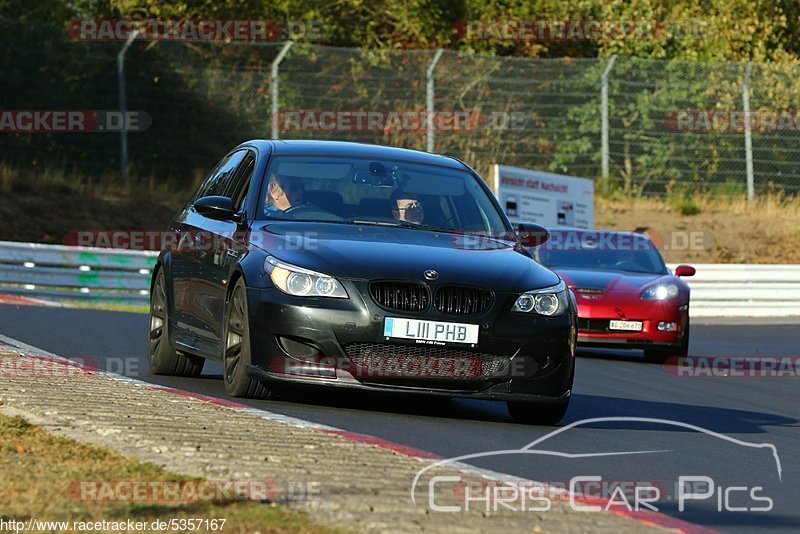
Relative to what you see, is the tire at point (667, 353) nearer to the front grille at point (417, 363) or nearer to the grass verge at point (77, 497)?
the front grille at point (417, 363)

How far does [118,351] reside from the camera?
13.5 metres

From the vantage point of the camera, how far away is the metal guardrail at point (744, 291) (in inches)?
1082

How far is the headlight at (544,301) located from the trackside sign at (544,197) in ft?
62.5

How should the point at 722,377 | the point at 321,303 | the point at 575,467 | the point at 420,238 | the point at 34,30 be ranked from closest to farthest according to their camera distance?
the point at 575,467 → the point at 321,303 → the point at 420,238 → the point at 722,377 → the point at 34,30

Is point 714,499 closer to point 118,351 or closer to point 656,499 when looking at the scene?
point 656,499

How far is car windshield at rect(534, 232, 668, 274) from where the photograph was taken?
1892 centimetres

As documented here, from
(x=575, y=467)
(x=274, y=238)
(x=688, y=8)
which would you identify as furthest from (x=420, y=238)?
(x=688, y=8)

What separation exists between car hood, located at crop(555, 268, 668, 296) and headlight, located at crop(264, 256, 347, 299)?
887 centimetres

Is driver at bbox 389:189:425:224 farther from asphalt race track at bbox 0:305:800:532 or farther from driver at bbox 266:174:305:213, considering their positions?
asphalt race track at bbox 0:305:800:532

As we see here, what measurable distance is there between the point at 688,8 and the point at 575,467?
3903 cm

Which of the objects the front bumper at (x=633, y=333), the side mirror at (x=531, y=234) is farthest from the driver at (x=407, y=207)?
the front bumper at (x=633, y=333)

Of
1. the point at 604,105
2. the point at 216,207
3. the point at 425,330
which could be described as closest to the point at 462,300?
the point at 425,330

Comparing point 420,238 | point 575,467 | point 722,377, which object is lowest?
point 722,377

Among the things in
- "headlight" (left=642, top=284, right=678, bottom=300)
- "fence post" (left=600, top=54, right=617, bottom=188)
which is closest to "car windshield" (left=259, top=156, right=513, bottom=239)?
"headlight" (left=642, top=284, right=678, bottom=300)
